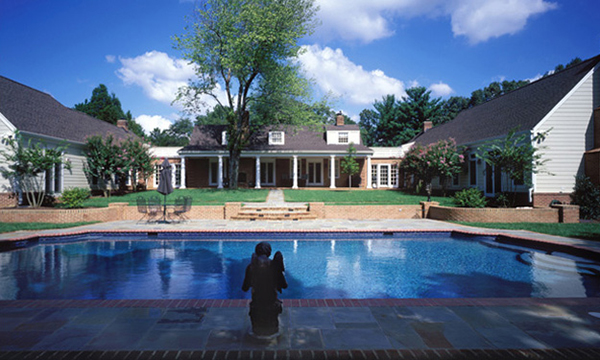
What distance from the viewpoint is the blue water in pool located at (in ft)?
22.7

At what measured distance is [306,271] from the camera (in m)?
8.63

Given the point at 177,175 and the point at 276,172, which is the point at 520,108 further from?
the point at 177,175

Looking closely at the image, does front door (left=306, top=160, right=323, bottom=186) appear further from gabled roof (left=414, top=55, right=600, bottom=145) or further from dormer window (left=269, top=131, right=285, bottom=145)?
gabled roof (left=414, top=55, right=600, bottom=145)

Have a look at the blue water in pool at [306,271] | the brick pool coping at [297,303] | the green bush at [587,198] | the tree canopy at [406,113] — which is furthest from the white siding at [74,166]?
the tree canopy at [406,113]

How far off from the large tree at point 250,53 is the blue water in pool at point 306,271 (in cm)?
1718

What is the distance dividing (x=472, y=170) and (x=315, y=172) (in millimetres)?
14764

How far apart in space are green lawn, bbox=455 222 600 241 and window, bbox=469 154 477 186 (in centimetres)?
934

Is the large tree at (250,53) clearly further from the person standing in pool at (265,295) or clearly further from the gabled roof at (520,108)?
the person standing in pool at (265,295)

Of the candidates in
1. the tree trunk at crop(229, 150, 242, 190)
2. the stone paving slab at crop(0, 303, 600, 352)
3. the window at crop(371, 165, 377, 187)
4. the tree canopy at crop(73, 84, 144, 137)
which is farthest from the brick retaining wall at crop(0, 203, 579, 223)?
the tree canopy at crop(73, 84, 144, 137)

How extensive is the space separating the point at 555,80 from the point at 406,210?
1246 centimetres

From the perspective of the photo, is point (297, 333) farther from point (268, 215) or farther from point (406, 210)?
point (406, 210)

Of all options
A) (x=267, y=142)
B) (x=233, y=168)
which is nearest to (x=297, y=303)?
(x=233, y=168)

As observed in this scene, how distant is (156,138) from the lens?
6925 centimetres

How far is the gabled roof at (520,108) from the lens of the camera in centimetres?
1812
